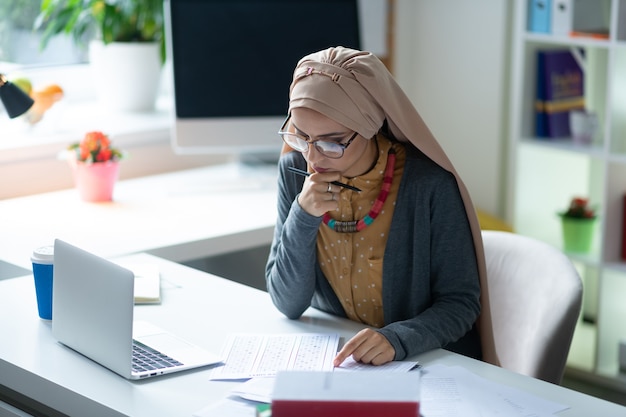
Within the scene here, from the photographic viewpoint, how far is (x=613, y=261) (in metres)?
3.27

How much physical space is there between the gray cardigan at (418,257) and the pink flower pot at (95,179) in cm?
101

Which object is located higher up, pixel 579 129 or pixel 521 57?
pixel 521 57

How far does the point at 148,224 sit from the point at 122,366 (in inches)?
38.1

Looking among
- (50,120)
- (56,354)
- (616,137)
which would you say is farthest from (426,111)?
(56,354)

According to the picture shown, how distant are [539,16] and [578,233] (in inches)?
29.1

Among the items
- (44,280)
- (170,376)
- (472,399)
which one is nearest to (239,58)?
(44,280)

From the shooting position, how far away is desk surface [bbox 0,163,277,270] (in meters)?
2.41

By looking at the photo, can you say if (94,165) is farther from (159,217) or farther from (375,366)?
(375,366)

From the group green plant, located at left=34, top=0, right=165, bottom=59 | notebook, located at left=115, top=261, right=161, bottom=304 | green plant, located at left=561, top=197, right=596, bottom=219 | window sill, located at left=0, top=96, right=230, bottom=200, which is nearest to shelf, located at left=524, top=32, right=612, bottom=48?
green plant, located at left=561, top=197, right=596, bottom=219

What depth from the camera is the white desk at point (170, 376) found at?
61.0 inches

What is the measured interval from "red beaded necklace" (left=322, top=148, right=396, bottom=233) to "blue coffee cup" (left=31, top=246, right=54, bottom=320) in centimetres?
53

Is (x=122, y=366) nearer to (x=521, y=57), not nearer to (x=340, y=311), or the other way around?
(x=340, y=311)

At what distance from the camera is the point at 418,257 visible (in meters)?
1.88

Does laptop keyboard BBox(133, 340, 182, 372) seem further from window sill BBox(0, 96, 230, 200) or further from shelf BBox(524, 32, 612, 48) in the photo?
shelf BBox(524, 32, 612, 48)
